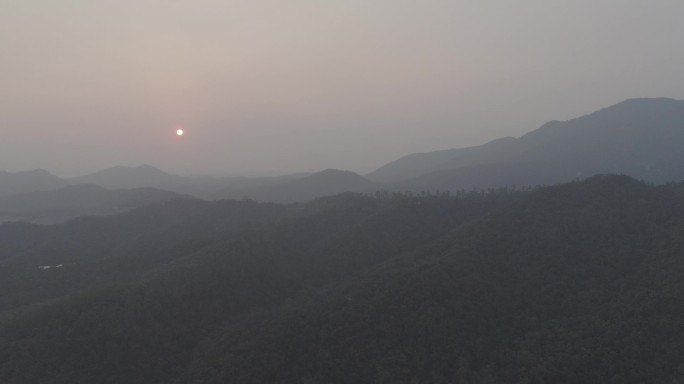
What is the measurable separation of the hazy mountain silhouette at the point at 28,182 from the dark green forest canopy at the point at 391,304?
138 meters

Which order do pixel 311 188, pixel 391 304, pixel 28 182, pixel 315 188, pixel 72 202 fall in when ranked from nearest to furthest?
pixel 391 304 < pixel 72 202 < pixel 311 188 < pixel 315 188 < pixel 28 182

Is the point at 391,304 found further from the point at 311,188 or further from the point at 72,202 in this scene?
the point at 72,202

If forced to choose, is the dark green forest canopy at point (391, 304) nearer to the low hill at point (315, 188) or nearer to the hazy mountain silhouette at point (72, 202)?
the hazy mountain silhouette at point (72, 202)

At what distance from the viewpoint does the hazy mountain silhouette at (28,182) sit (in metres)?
169

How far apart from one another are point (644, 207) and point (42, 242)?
7460 centimetres

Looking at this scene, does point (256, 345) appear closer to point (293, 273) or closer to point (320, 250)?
point (293, 273)

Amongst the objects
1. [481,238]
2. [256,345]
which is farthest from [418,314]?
[481,238]

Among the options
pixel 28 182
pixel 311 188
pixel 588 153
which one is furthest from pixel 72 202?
pixel 588 153

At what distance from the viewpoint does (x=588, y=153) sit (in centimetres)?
13700

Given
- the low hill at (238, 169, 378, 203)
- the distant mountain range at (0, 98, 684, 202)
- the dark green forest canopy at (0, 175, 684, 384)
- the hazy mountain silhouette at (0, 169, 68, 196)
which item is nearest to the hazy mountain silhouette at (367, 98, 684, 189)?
the distant mountain range at (0, 98, 684, 202)

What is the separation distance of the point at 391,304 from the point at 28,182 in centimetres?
18600

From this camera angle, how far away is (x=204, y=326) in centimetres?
3622

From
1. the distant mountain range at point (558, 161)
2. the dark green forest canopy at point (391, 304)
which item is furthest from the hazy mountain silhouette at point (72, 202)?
the dark green forest canopy at point (391, 304)

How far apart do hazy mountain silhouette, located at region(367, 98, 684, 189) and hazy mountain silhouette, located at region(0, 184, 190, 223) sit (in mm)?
63512
